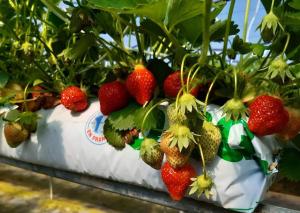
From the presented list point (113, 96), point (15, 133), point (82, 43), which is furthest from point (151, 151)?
point (15, 133)

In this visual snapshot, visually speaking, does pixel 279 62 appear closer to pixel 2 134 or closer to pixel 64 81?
pixel 64 81

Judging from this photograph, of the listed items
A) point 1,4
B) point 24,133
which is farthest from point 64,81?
point 1,4

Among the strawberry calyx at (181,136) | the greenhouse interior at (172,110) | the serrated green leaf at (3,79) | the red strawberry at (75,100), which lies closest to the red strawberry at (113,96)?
the greenhouse interior at (172,110)

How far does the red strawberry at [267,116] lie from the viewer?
59 cm

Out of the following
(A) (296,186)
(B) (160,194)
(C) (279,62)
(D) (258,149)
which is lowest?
(A) (296,186)

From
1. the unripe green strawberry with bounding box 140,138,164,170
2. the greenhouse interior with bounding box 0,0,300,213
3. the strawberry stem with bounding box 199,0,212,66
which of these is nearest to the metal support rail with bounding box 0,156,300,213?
the greenhouse interior with bounding box 0,0,300,213

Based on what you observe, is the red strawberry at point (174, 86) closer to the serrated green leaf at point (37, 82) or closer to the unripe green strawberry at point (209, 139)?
the unripe green strawberry at point (209, 139)

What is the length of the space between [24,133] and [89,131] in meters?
0.21

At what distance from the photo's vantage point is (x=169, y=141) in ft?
1.85

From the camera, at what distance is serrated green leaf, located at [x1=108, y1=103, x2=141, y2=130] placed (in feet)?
2.36

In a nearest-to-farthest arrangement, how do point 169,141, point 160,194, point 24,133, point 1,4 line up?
point 169,141 < point 160,194 < point 24,133 < point 1,4

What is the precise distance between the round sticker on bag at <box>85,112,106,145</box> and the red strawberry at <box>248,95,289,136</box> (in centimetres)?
31

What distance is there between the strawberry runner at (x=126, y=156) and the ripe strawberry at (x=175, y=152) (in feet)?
0.21

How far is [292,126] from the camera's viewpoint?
2.08 ft
